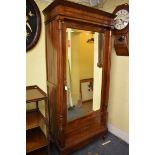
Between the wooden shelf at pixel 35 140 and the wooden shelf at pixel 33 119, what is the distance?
23 centimetres

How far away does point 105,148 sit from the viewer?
218 cm

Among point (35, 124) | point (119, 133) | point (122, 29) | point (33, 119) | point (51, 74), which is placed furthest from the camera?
point (119, 133)

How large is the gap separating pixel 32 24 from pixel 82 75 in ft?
3.02

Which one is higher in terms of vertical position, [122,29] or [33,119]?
[122,29]

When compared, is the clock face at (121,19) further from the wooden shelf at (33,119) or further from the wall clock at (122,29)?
the wooden shelf at (33,119)

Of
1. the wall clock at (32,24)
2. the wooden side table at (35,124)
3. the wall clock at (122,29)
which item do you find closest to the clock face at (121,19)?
the wall clock at (122,29)

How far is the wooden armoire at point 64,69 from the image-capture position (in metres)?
1.64

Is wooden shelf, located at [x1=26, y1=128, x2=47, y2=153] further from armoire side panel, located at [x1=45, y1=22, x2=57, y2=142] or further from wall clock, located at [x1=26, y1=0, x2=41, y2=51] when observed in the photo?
wall clock, located at [x1=26, y1=0, x2=41, y2=51]

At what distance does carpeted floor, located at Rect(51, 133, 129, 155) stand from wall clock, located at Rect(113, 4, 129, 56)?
1.32 metres

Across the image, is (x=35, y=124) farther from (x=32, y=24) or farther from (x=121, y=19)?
(x=121, y=19)

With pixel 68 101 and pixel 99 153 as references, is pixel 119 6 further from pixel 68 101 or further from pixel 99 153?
pixel 99 153

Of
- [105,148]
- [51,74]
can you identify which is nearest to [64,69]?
[51,74]

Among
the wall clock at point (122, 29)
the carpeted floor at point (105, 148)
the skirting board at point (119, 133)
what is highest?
the wall clock at point (122, 29)
